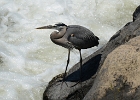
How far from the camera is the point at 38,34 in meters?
7.64

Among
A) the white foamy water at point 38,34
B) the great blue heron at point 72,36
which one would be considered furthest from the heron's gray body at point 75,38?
the white foamy water at point 38,34

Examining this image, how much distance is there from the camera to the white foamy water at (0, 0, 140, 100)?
6.05 meters

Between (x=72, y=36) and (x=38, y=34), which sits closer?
(x=72, y=36)

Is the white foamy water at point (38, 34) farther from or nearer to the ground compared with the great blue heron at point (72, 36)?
nearer to the ground

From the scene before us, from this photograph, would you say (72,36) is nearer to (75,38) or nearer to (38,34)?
(75,38)

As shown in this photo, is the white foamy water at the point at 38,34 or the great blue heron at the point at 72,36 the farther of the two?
the white foamy water at the point at 38,34

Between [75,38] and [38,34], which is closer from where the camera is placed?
[75,38]

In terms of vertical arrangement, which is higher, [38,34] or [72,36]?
[72,36]

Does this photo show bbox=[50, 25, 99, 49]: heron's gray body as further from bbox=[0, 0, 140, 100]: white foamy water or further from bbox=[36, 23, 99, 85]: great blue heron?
bbox=[0, 0, 140, 100]: white foamy water

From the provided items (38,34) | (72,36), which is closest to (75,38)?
(72,36)

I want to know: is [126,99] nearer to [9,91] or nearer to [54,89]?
[54,89]

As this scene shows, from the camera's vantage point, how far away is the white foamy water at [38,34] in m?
6.05

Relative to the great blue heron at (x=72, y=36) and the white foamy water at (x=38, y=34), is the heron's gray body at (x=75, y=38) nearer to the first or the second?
the great blue heron at (x=72, y=36)

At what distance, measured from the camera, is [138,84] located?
3398 millimetres
